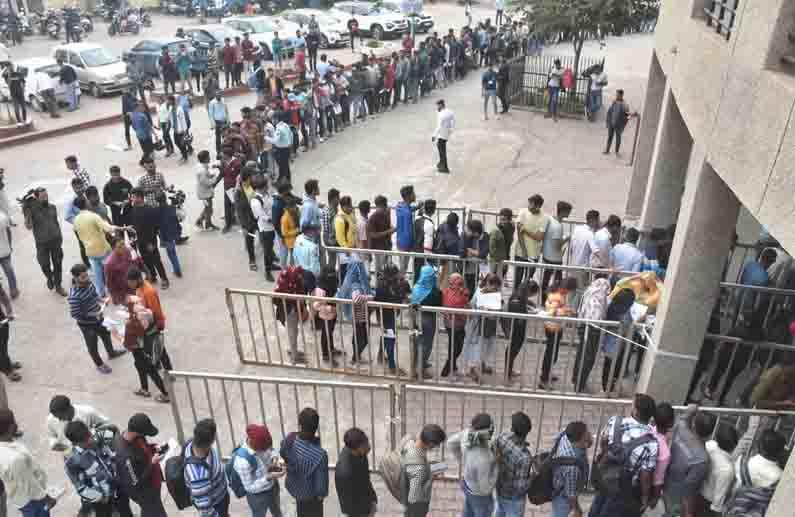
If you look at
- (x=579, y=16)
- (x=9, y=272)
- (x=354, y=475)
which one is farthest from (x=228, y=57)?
(x=354, y=475)

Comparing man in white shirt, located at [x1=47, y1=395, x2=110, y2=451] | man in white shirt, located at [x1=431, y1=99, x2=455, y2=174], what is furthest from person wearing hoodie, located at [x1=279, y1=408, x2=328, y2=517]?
man in white shirt, located at [x1=431, y1=99, x2=455, y2=174]

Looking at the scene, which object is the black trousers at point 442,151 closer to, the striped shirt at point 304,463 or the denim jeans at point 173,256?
the denim jeans at point 173,256

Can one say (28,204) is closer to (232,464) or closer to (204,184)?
(204,184)

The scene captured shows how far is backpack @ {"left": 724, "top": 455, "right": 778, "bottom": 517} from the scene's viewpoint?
4.54 metres

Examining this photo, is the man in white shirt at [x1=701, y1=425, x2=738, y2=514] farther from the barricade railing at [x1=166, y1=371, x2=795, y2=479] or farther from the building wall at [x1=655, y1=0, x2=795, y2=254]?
the building wall at [x1=655, y1=0, x2=795, y2=254]

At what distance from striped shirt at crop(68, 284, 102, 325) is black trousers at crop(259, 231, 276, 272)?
287 centimetres

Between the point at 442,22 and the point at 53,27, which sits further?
the point at 442,22

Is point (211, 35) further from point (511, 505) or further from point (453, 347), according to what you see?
point (511, 505)

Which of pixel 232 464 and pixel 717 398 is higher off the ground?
pixel 232 464

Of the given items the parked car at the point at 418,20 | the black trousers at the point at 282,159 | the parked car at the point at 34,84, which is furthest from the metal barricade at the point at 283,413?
the parked car at the point at 418,20

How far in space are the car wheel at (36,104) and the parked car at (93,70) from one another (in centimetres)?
187

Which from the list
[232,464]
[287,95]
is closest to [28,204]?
[232,464]

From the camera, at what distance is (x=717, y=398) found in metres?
7.23

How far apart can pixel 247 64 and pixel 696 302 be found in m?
20.1
